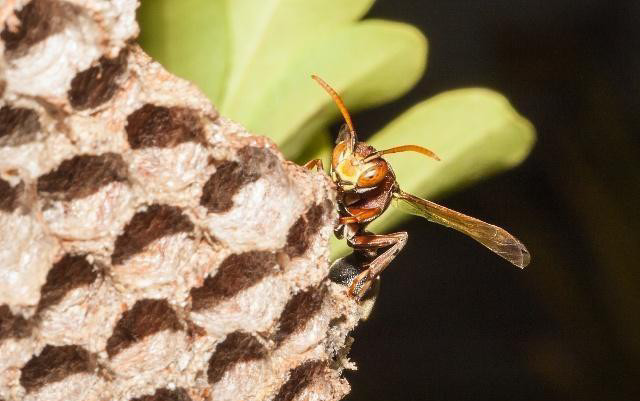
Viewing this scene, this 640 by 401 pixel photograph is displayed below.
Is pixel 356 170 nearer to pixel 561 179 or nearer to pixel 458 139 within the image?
pixel 458 139

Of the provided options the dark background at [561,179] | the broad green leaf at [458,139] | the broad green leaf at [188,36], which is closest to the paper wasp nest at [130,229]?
the broad green leaf at [188,36]

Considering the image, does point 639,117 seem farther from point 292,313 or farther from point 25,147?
point 25,147

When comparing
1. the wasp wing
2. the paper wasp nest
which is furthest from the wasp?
the paper wasp nest

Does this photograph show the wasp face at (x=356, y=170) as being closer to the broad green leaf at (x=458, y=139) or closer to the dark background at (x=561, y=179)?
the broad green leaf at (x=458, y=139)

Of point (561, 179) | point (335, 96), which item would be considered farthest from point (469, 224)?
point (561, 179)

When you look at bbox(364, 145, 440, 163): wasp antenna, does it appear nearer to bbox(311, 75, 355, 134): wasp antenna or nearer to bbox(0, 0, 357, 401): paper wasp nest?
bbox(311, 75, 355, 134): wasp antenna

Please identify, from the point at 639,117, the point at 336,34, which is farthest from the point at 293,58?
the point at 639,117
